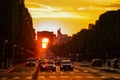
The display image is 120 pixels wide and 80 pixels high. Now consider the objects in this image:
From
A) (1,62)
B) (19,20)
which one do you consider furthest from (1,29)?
(19,20)

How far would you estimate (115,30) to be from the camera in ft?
382

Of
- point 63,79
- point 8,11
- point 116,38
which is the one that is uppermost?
point 8,11

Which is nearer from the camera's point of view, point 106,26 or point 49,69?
point 49,69

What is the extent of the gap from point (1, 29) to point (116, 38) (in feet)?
86.3

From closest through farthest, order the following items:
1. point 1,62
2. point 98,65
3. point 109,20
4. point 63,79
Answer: point 63,79 < point 1,62 < point 98,65 < point 109,20

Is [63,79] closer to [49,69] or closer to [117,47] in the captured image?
[49,69]

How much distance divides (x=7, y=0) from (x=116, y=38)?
118ft

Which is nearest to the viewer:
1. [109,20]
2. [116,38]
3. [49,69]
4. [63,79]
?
[63,79]

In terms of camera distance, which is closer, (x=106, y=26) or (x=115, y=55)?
(x=115, y=55)

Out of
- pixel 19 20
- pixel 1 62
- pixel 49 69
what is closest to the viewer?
pixel 49 69

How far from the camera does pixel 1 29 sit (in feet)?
380

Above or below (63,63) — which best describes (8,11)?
above

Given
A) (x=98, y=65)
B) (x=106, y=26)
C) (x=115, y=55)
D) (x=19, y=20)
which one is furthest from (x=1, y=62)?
(x=19, y=20)

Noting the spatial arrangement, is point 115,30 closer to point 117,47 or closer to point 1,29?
point 117,47
